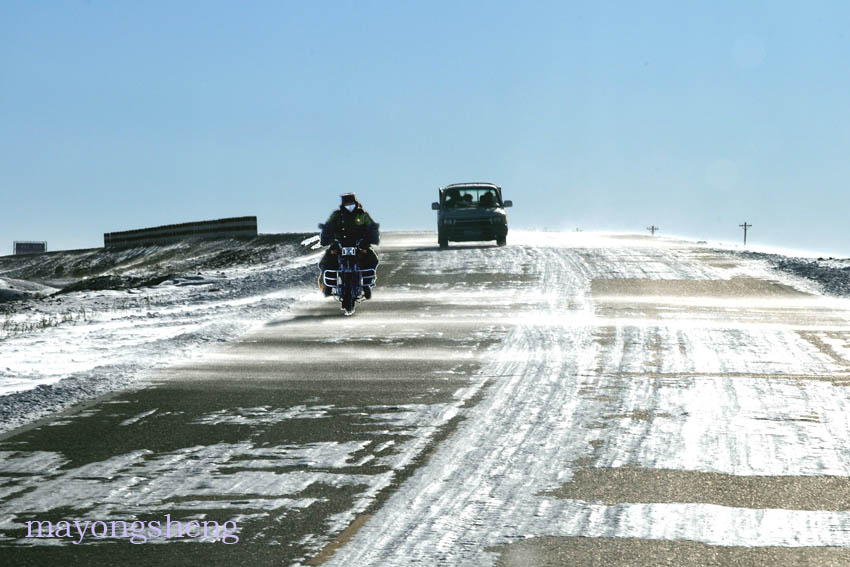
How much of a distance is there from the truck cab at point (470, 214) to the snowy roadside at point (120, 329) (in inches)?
217

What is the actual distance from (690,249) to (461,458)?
27.7 metres

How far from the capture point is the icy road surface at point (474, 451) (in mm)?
5891

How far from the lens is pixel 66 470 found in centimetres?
764

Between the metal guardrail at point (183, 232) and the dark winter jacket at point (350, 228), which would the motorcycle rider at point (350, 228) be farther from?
the metal guardrail at point (183, 232)

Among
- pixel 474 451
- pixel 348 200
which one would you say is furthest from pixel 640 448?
pixel 348 200

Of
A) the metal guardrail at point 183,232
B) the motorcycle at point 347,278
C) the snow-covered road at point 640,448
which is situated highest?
the metal guardrail at point 183,232

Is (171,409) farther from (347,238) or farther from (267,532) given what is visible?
(347,238)

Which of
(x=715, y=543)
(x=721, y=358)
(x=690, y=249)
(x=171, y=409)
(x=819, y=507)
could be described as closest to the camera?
(x=715, y=543)

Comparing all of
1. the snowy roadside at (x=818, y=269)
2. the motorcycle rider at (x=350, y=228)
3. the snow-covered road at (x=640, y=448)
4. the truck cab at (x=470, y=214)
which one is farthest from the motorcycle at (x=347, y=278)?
the truck cab at (x=470, y=214)

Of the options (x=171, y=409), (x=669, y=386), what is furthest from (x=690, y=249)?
(x=171, y=409)

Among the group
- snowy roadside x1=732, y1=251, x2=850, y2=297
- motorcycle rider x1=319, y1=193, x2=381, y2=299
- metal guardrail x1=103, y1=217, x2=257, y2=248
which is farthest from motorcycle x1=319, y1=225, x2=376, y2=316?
metal guardrail x1=103, y1=217, x2=257, y2=248

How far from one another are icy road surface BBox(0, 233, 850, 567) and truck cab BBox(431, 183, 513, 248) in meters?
18.2

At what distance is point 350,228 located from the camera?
17.4 metres

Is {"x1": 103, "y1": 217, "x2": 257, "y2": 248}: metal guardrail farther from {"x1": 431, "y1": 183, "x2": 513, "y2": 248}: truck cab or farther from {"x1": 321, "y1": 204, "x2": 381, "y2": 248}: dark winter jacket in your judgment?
{"x1": 321, "y1": 204, "x2": 381, "y2": 248}: dark winter jacket
